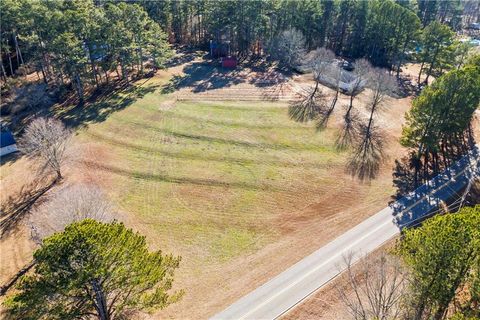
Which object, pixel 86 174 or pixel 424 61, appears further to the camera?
pixel 424 61

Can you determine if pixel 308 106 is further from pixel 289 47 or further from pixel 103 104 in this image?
pixel 103 104

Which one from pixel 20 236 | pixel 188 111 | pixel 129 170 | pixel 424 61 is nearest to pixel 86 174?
pixel 129 170

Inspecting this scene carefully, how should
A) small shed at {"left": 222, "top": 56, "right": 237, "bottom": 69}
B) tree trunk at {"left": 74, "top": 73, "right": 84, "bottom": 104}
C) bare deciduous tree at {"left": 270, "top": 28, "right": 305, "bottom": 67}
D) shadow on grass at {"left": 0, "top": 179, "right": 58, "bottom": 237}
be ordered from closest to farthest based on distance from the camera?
shadow on grass at {"left": 0, "top": 179, "right": 58, "bottom": 237} → tree trunk at {"left": 74, "top": 73, "right": 84, "bottom": 104} → bare deciduous tree at {"left": 270, "top": 28, "right": 305, "bottom": 67} → small shed at {"left": 222, "top": 56, "right": 237, "bottom": 69}

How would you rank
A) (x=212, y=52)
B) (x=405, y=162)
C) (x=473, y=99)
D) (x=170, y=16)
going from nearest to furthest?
(x=473, y=99), (x=405, y=162), (x=212, y=52), (x=170, y=16)

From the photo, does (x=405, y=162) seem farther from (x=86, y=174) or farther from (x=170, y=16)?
(x=170, y=16)

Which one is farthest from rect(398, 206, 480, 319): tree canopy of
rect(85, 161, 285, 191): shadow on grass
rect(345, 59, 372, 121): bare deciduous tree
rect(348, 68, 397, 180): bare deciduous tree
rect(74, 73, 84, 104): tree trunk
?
rect(74, 73, 84, 104): tree trunk

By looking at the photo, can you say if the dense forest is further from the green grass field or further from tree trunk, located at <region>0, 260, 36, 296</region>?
tree trunk, located at <region>0, 260, 36, 296</region>

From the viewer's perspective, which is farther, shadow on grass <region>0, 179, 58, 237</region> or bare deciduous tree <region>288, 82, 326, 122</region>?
bare deciduous tree <region>288, 82, 326, 122</region>
